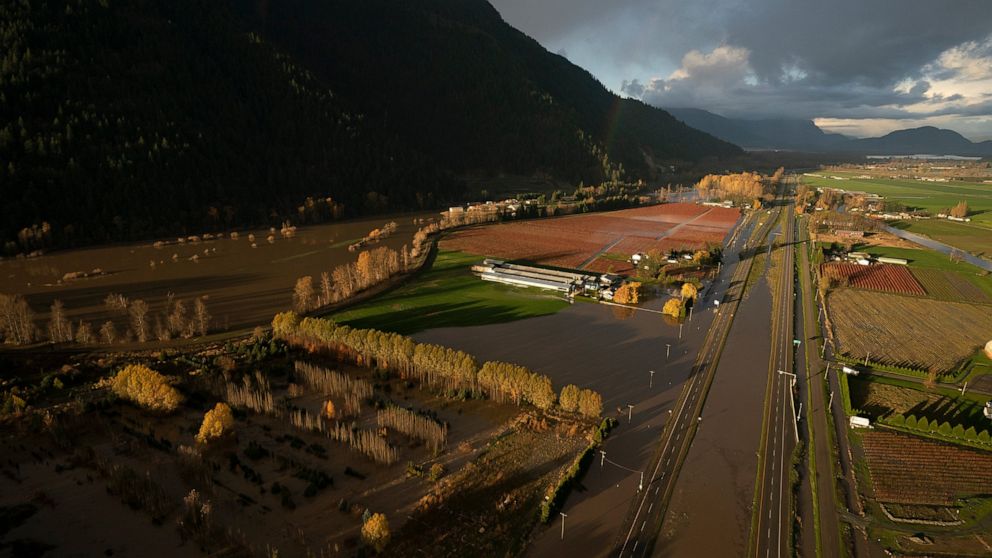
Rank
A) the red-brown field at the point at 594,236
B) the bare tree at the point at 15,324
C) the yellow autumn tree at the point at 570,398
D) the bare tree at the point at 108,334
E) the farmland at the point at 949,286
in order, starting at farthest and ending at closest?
1. the red-brown field at the point at 594,236
2. the farmland at the point at 949,286
3. the bare tree at the point at 108,334
4. the bare tree at the point at 15,324
5. the yellow autumn tree at the point at 570,398

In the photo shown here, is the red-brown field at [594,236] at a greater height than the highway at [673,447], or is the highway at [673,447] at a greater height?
the red-brown field at [594,236]

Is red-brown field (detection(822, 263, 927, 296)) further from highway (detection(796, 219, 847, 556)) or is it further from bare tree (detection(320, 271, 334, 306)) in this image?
bare tree (detection(320, 271, 334, 306))

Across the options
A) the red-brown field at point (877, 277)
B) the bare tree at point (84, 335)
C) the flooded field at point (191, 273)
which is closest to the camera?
the bare tree at point (84, 335)

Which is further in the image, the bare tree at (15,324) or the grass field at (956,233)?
the grass field at (956,233)

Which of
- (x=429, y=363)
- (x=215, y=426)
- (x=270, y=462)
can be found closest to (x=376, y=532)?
(x=270, y=462)

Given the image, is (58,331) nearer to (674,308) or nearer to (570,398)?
(570,398)

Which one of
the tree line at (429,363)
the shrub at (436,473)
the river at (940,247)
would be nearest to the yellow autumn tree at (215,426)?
the tree line at (429,363)

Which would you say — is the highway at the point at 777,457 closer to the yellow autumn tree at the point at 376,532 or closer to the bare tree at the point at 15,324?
the yellow autumn tree at the point at 376,532

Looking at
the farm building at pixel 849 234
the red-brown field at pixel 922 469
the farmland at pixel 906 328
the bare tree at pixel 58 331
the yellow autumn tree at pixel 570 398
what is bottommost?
the red-brown field at pixel 922 469
